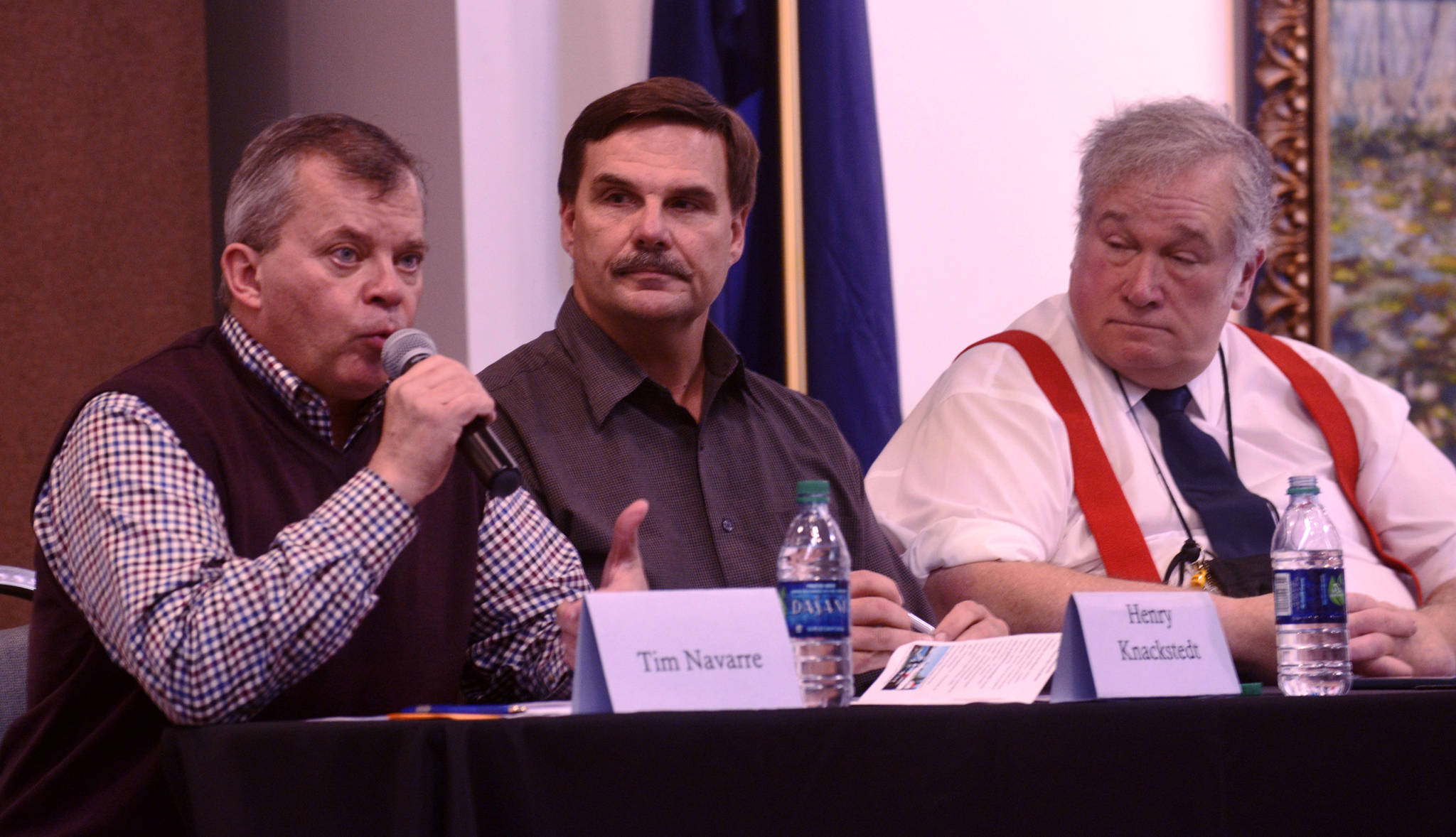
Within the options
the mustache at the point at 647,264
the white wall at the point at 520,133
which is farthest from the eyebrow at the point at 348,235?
the white wall at the point at 520,133

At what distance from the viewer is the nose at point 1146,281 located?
2289 mm

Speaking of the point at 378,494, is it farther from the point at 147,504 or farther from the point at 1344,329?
the point at 1344,329

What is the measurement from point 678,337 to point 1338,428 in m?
1.10

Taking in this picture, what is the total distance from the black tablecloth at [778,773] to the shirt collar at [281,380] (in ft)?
1.77

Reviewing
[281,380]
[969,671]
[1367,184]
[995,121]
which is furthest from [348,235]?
[1367,184]

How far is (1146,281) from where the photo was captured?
7.52 ft

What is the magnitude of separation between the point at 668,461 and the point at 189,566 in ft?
2.87

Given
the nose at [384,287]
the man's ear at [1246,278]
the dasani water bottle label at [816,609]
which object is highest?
the nose at [384,287]

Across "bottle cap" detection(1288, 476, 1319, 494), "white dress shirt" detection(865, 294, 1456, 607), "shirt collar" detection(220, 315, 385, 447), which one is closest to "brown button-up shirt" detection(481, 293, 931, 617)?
"white dress shirt" detection(865, 294, 1456, 607)

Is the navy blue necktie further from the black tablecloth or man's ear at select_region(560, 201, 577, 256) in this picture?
the black tablecloth

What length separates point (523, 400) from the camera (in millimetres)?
2062

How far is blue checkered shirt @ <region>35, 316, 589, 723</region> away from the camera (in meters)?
1.28

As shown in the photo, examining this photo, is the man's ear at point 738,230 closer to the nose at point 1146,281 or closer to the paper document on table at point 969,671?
the nose at point 1146,281

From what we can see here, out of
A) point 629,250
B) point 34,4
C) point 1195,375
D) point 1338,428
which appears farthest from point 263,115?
point 1338,428
